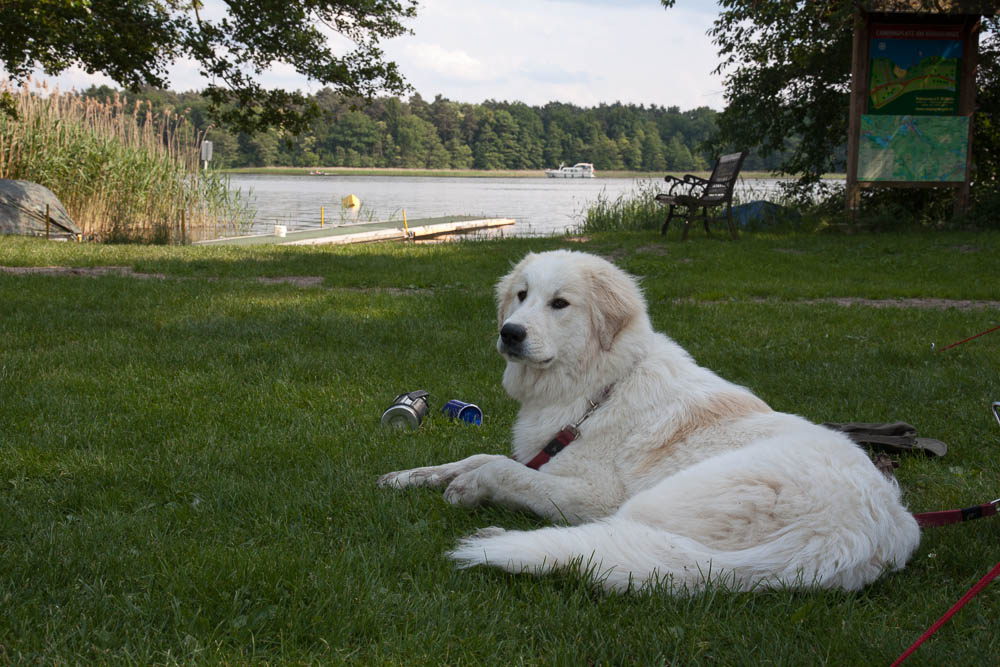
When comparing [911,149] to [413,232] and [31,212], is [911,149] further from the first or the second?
[31,212]

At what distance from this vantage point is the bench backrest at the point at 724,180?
56.8ft

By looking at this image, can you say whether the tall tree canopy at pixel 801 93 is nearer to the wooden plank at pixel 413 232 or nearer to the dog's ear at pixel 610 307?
the wooden plank at pixel 413 232

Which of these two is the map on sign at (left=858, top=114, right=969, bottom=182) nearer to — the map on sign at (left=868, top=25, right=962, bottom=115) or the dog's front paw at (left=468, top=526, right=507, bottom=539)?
the map on sign at (left=868, top=25, right=962, bottom=115)

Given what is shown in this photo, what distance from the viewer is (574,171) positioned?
8719 centimetres

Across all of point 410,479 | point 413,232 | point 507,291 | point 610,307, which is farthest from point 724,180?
point 410,479

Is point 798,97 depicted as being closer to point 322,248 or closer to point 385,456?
point 322,248

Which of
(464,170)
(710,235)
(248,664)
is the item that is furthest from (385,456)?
(464,170)

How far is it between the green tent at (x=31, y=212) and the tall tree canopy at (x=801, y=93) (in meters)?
15.7

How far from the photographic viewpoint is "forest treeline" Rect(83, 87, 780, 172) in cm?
7562

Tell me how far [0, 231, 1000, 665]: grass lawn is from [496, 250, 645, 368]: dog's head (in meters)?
0.75

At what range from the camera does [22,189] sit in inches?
661

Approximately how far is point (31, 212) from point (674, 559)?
17657 millimetres

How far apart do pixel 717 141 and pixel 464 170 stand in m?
72.5

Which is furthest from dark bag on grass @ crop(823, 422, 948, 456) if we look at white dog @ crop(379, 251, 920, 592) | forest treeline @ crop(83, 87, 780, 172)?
forest treeline @ crop(83, 87, 780, 172)
